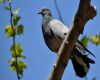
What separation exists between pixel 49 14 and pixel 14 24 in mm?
2083

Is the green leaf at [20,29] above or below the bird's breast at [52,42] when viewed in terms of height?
above

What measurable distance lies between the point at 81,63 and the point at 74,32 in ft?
2.56

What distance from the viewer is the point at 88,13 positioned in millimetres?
1517

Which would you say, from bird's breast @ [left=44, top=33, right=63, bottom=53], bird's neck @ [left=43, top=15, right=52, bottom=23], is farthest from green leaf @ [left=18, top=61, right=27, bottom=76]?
bird's neck @ [left=43, top=15, right=52, bottom=23]

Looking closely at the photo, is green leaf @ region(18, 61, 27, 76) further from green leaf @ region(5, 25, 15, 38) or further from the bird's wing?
the bird's wing

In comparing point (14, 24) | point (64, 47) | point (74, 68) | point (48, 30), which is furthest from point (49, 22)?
point (64, 47)

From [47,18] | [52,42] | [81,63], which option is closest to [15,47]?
[81,63]

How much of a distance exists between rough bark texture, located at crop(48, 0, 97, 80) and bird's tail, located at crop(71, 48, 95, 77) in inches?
21.0

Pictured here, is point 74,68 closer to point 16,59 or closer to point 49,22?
point 16,59

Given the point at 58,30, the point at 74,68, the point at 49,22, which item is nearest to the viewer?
the point at 74,68

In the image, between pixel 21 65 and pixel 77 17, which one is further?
pixel 21 65

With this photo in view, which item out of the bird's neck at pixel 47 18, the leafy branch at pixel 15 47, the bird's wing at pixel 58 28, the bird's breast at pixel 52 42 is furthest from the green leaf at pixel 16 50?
the bird's neck at pixel 47 18

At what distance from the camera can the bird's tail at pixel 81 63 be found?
7.04ft

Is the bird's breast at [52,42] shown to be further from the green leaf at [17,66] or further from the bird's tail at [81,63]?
the green leaf at [17,66]
